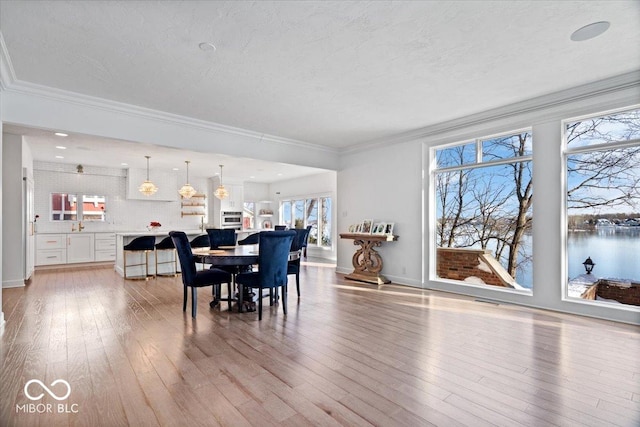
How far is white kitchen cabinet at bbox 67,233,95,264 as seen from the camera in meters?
7.83

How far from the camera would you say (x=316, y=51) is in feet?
9.43

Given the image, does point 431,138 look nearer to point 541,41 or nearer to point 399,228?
point 399,228

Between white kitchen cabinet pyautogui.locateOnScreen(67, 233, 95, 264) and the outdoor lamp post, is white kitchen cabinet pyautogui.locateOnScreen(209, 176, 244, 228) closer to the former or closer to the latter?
white kitchen cabinet pyautogui.locateOnScreen(67, 233, 95, 264)

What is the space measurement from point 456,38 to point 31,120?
464 centimetres

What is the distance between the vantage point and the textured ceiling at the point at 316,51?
7.64ft

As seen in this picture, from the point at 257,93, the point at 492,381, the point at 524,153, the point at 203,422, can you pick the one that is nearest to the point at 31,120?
the point at 257,93

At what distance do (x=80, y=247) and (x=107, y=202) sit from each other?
1.42m

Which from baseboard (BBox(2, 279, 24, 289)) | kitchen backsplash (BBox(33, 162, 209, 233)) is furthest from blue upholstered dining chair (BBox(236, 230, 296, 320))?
kitchen backsplash (BBox(33, 162, 209, 233))

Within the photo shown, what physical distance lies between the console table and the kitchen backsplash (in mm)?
6477

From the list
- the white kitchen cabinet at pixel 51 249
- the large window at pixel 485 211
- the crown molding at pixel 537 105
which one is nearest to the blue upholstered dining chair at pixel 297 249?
the large window at pixel 485 211

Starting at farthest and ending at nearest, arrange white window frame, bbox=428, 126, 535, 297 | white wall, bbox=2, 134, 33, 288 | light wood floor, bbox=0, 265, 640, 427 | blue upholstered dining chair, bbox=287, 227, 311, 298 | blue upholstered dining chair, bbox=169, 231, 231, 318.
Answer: white wall, bbox=2, 134, 33, 288 < blue upholstered dining chair, bbox=287, 227, 311, 298 < white window frame, bbox=428, 126, 535, 297 < blue upholstered dining chair, bbox=169, 231, 231, 318 < light wood floor, bbox=0, 265, 640, 427

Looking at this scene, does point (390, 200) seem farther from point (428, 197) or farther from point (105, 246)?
point (105, 246)

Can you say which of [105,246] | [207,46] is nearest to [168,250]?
[105,246]

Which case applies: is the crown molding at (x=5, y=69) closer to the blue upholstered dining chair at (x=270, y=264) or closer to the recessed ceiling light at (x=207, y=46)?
the recessed ceiling light at (x=207, y=46)
